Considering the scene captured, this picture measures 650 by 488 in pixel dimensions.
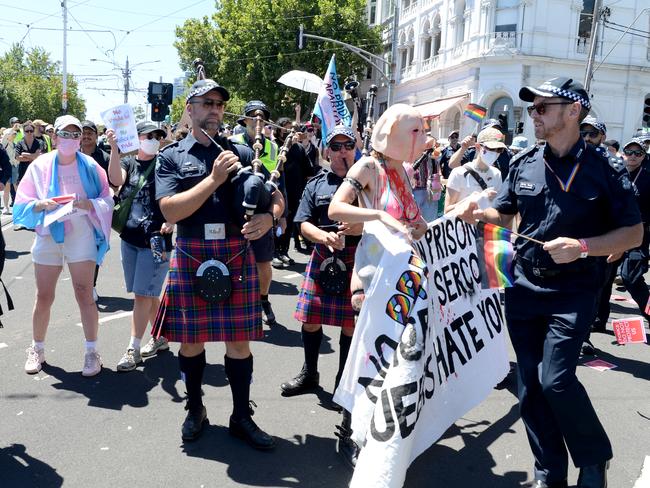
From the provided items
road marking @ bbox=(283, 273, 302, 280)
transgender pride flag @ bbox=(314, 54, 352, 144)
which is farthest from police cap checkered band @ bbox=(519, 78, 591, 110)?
road marking @ bbox=(283, 273, 302, 280)

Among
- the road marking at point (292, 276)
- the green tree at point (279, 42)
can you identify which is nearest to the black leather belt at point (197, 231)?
the road marking at point (292, 276)

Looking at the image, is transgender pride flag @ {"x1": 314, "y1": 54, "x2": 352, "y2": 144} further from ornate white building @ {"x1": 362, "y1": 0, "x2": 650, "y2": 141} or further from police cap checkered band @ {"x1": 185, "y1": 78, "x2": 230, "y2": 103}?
ornate white building @ {"x1": 362, "y1": 0, "x2": 650, "y2": 141}

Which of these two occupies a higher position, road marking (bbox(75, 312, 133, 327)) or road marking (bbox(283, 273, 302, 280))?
road marking (bbox(283, 273, 302, 280))

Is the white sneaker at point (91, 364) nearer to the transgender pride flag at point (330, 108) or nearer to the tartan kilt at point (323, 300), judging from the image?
the tartan kilt at point (323, 300)

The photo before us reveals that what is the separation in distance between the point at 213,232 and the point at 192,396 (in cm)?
107

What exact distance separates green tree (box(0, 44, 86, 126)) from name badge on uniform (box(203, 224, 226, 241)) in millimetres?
56048

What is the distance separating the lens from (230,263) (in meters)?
3.70

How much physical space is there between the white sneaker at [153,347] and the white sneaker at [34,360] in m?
0.80

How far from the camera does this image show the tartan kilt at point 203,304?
12.1 ft

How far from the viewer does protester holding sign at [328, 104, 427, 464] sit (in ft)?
10.3

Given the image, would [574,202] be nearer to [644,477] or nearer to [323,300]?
[644,477]

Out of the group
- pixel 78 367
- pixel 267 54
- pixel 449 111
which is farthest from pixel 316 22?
pixel 78 367

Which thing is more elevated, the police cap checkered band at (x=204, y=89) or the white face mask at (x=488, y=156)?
the police cap checkered band at (x=204, y=89)

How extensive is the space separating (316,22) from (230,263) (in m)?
35.6
